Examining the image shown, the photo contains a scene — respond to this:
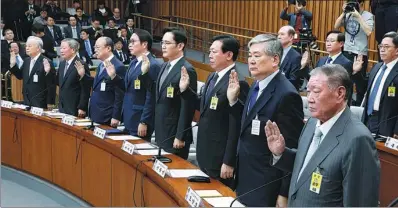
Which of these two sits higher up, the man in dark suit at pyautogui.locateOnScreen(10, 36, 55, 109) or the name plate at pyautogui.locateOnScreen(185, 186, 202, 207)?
the man in dark suit at pyautogui.locateOnScreen(10, 36, 55, 109)

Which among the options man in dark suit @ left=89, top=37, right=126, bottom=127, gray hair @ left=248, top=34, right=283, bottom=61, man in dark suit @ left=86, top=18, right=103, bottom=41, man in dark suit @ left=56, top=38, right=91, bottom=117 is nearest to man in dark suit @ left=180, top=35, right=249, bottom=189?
gray hair @ left=248, top=34, right=283, bottom=61

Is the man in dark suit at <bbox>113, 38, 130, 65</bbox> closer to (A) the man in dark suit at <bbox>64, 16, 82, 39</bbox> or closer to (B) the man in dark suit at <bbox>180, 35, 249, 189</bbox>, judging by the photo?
(A) the man in dark suit at <bbox>64, 16, 82, 39</bbox>

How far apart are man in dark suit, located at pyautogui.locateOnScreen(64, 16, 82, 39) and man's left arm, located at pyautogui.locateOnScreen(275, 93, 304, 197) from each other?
9.43m

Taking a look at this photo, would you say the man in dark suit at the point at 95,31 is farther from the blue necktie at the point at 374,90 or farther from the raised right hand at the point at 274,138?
the raised right hand at the point at 274,138

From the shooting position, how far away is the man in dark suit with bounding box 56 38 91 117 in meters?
5.53

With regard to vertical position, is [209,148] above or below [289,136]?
below

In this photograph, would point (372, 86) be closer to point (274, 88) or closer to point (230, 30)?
point (274, 88)

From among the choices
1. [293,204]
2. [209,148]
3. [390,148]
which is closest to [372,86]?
[390,148]

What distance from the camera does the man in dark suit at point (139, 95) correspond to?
14.9 ft

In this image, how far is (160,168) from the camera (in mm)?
3359

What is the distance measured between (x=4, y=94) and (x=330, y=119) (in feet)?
23.0

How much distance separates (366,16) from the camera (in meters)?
6.34

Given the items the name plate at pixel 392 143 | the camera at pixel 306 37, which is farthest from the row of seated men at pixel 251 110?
the camera at pixel 306 37

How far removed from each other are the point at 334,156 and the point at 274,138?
30cm
